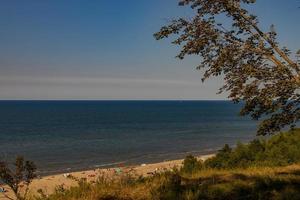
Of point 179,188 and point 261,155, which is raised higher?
point 179,188

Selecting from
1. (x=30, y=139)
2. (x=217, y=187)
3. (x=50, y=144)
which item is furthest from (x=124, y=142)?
(x=217, y=187)

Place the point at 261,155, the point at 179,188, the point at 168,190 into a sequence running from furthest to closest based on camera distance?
the point at 261,155
the point at 179,188
the point at 168,190

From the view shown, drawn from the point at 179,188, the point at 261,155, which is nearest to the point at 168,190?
the point at 179,188

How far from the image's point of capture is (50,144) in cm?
6906

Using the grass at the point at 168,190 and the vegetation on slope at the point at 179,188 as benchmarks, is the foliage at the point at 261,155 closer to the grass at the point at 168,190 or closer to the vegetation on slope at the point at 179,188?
the vegetation on slope at the point at 179,188

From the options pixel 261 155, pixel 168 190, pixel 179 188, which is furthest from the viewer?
pixel 261 155

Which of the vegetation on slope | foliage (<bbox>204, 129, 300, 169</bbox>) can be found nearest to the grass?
the vegetation on slope

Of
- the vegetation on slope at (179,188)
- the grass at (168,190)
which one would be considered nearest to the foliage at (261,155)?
the vegetation on slope at (179,188)

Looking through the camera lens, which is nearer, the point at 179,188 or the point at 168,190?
the point at 168,190

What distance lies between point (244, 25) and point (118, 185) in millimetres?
5124

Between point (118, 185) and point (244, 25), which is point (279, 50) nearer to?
point (244, 25)

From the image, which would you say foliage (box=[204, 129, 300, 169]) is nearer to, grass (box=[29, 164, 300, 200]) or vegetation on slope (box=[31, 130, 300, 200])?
vegetation on slope (box=[31, 130, 300, 200])

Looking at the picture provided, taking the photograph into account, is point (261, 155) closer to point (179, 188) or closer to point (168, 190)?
point (179, 188)

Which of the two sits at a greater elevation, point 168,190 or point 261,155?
point 168,190
